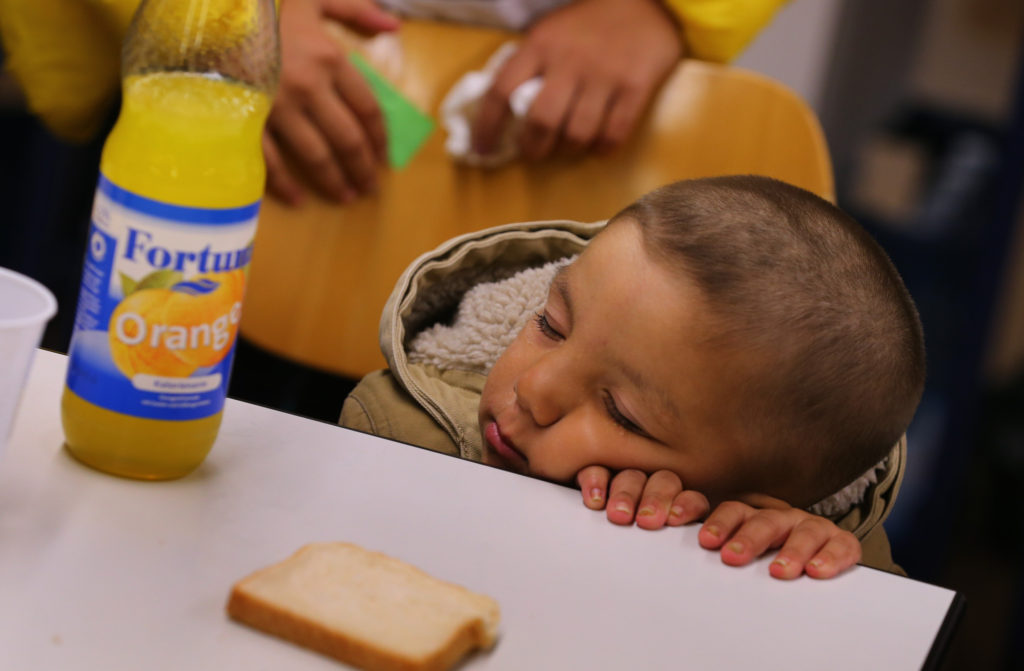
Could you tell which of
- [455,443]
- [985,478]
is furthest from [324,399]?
[985,478]

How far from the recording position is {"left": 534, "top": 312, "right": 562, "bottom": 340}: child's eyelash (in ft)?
2.37

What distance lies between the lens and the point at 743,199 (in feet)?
2.36

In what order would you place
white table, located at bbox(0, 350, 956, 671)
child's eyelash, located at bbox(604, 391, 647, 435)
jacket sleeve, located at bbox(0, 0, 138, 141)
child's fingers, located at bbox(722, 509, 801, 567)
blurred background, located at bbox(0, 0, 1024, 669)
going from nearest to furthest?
white table, located at bbox(0, 350, 956, 671), child's fingers, located at bbox(722, 509, 801, 567), child's eyelash, located at bbox(604, 391, 647, 435), jacket sleeve, located at bbox(0, 0, 138, 141), blurred background, located at bbox(0, 0, 1024, 669)

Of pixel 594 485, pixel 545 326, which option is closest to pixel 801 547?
pixel 594 485

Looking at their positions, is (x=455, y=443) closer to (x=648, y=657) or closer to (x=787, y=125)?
(x=648, y=657)

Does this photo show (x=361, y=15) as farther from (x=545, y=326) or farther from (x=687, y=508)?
(x=687, y=508)

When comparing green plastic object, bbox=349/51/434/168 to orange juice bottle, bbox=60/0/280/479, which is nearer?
orange juice bottle, bbox=60/0/280/479

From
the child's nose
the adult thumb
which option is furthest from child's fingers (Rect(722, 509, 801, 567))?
the adult thumb

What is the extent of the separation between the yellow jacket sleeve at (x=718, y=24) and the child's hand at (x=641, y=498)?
0.56 m

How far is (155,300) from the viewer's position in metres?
0.50

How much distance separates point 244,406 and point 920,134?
7.34 ft

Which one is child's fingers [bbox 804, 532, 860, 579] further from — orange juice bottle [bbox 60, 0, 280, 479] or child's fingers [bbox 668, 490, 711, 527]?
orange juice bottle [bbox 60, 0, 280, 479]

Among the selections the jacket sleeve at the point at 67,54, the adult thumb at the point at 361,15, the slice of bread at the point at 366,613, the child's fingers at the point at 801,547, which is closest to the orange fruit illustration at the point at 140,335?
the slice of bread at the point at 366,613

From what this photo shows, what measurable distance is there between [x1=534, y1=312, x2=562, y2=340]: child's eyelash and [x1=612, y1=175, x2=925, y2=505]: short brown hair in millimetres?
83
